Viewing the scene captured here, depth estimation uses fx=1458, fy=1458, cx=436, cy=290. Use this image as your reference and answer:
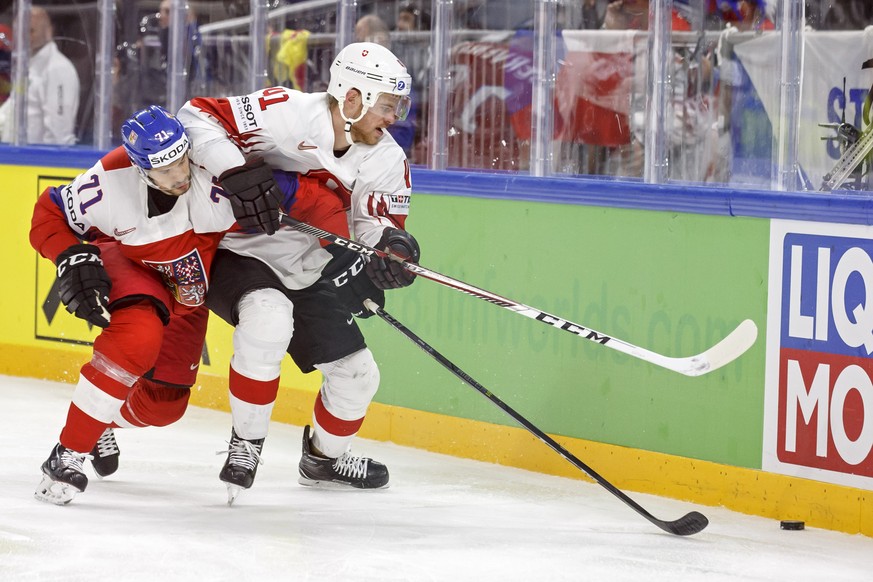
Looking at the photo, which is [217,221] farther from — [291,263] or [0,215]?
[0,215]

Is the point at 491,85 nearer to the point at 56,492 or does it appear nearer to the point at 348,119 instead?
the point at 348,119

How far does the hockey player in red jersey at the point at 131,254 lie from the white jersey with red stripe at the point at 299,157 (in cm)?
8

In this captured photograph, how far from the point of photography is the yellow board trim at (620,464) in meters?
3.79

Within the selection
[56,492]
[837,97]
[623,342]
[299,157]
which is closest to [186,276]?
[299,157]

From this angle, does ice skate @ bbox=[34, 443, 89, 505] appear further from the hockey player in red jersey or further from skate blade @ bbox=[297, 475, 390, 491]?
skate blade @ bbox=[297, 475, 390, 491]

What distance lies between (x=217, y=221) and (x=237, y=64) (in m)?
2.09

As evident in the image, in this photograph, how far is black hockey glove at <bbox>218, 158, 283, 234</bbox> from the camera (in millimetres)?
3578

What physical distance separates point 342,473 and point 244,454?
1.47 ft

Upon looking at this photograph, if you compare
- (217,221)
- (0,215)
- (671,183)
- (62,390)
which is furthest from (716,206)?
(0,215)

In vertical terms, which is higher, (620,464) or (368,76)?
(368,76)

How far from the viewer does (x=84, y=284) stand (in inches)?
138

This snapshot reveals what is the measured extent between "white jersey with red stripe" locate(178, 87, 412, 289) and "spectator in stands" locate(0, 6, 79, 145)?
2.56m

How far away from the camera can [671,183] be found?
4.33 metres

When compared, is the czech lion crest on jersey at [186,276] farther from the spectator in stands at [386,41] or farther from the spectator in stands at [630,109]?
the spectator in stands at [386,41]
